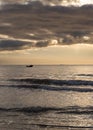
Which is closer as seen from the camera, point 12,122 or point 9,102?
point 12,122

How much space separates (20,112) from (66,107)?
15.8 feet

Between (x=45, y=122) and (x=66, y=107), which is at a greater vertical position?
(x=45, y=122)

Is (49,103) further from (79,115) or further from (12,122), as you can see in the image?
(12,122)

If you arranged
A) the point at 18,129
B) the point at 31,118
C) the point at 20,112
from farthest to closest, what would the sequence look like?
Answer: the point at 20,112, the point at 31,118, the point at 18,129

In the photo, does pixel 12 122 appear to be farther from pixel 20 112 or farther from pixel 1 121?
pixel 20 112

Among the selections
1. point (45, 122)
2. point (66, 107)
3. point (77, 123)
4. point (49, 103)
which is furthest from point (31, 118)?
point (49, 103)

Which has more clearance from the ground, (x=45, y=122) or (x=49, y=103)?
(x=45, y=122)

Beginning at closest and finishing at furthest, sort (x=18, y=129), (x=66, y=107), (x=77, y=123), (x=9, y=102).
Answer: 1. (x=18, y=129)
2. (x=77, y=123)
3. (x=66, y=107)
4. (x=9, y=102)

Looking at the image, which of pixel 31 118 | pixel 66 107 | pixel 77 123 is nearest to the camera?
pixel 77 123

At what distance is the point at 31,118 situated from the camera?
24.1m

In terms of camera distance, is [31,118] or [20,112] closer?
[31,118]

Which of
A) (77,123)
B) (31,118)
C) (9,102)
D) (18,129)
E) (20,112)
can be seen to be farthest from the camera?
(9,102)

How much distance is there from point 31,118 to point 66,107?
5960 mm

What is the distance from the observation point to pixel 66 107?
29.4 meters
